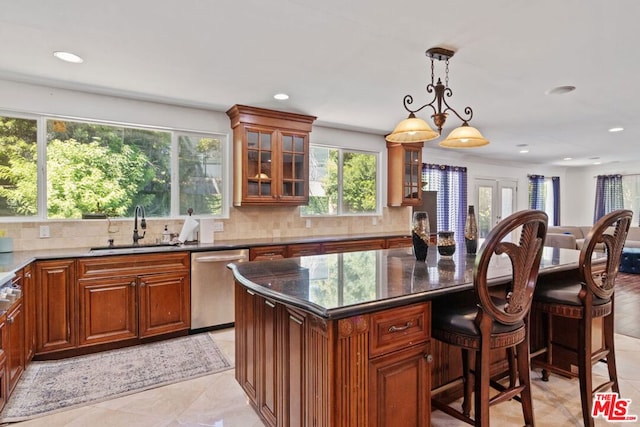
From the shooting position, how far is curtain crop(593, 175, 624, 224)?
8195mm

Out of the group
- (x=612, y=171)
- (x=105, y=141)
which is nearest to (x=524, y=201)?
(x=612, y=171)

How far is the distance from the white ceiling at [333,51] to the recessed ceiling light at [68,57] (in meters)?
0.06

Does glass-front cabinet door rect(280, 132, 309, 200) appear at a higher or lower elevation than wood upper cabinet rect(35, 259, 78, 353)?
higher

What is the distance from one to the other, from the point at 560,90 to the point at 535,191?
232 inches

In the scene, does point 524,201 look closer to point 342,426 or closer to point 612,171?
point 612,171

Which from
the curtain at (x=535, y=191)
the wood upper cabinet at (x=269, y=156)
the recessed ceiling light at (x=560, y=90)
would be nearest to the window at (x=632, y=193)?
the curtain at (x=535, y=191)

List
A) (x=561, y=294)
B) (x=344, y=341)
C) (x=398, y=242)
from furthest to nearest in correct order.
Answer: (x=398, y=242)
(x=561, y=294)
(x=344, y=341)

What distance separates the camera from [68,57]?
265cm

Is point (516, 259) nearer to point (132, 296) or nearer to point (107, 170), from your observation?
point (132, 296)

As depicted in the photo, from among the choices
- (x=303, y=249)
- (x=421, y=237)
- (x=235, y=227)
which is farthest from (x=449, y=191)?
(x=421, y=237)

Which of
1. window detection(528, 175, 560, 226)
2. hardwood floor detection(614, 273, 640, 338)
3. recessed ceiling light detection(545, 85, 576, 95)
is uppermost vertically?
recessed ceiling light detection(545, 85, 576, 95)

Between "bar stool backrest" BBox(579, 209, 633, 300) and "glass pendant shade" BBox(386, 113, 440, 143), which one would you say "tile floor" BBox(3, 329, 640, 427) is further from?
"glass pendant shade" BBox(386, 113, 440, 143)

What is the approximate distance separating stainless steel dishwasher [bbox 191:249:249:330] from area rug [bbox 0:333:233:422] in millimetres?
263

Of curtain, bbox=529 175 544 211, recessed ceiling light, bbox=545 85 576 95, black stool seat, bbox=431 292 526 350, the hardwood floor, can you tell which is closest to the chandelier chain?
recessed ceiling light, bbox=545 85 576 95
